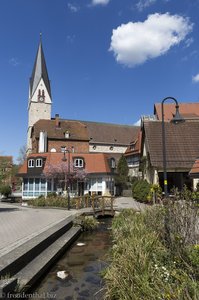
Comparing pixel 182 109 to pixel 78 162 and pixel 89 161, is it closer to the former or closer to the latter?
pixel 89 161

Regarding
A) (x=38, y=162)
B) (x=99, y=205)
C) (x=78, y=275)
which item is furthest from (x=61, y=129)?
(x=78, y=275)

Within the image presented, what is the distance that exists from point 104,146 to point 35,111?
21.5 m

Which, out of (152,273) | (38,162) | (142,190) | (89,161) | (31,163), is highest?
(89,161)

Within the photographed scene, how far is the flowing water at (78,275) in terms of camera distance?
22.7 feet

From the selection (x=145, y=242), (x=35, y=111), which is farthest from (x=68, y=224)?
(x=35, y=111)

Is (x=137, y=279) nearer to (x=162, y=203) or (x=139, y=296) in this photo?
(x=139, y=296)

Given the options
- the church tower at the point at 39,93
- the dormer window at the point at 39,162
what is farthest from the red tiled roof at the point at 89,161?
the church tower at the point at 39,93

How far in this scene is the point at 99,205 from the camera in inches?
931

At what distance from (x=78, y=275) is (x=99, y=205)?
15.3 m

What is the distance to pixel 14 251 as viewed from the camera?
26.2 ft

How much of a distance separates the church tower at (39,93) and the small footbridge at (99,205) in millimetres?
49144

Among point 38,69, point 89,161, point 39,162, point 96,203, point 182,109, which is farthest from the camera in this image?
point 38,69

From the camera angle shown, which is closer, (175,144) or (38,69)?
(175,144)

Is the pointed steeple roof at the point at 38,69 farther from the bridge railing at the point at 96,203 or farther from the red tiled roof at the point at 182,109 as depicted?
the bridge railing at the point at 96,203
